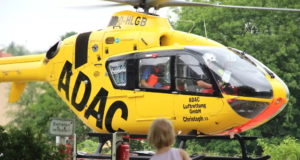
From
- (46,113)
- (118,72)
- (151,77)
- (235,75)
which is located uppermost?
(46,113)

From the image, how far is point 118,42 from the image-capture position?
18016mm

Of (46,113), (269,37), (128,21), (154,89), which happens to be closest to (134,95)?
(154,89)

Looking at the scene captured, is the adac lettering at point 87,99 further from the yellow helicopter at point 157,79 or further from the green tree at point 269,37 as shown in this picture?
the green tree at point 269,37

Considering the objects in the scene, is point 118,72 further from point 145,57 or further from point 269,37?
point 269,37

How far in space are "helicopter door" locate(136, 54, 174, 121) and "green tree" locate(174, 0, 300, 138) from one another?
1015 inches

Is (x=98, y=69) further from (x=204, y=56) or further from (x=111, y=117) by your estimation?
(x=204, y=56)

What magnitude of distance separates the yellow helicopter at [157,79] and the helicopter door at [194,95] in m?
0.02

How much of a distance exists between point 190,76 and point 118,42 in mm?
2135

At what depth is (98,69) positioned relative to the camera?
1822 centimetres

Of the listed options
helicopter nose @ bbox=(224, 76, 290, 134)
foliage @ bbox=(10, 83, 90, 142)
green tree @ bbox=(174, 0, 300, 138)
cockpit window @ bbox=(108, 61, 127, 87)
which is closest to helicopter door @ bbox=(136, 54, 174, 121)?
cockpit window @ bbox=(108, 61, 127, 87)

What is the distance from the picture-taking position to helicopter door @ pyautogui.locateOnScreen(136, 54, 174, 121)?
16.9 meters

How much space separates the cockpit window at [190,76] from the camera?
1652 cm

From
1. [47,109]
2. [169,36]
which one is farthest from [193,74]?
[47,109]

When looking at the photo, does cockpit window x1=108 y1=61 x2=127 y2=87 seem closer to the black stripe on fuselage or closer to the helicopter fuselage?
the helicopter fuselage
